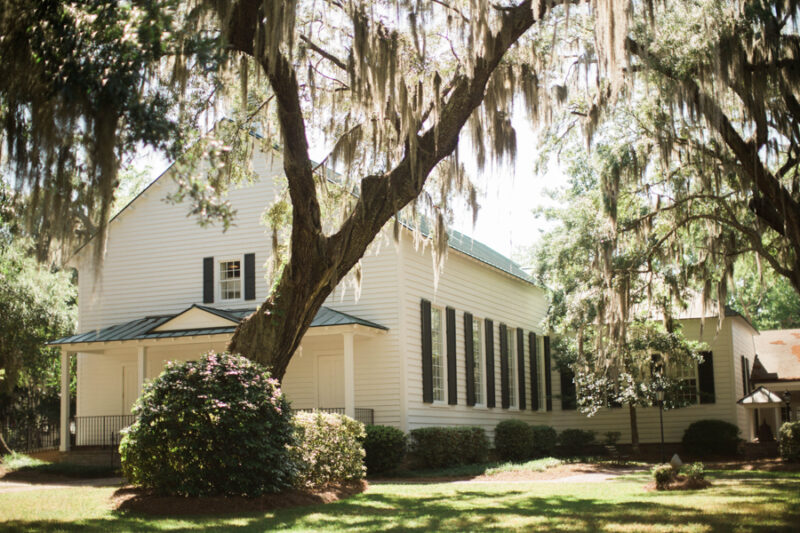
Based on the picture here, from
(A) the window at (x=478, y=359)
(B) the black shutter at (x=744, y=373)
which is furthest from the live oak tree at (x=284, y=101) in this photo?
(B) the black shutter at (x=744, y=373)

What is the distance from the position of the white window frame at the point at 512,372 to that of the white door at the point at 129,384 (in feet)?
34.9

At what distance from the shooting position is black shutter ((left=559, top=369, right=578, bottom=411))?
1057 inches

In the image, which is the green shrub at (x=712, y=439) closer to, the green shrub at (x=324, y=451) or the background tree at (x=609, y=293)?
the background tree at (x=609, y=293)

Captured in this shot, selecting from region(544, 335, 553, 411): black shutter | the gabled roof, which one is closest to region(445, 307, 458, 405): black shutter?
region(544, 335, 553, 411): black shutter

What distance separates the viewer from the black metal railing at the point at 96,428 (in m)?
20.8

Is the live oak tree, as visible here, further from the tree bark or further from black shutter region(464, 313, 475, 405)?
black shutter region(464, 313, 475, 405)

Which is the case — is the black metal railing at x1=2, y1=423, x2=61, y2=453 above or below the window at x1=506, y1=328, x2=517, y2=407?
below

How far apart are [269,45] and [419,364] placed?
11834mm

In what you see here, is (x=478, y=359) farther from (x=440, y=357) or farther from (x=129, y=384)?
(x=129, y=384)

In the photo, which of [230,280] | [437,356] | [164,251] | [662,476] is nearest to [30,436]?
[164,251]

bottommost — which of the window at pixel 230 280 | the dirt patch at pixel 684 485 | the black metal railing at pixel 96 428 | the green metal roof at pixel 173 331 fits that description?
the dirt patch at pixel 684 485

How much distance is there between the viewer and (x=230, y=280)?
68.9 ft

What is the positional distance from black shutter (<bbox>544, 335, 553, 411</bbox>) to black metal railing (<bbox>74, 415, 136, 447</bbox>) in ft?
44.3

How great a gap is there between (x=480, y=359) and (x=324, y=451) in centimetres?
1133
